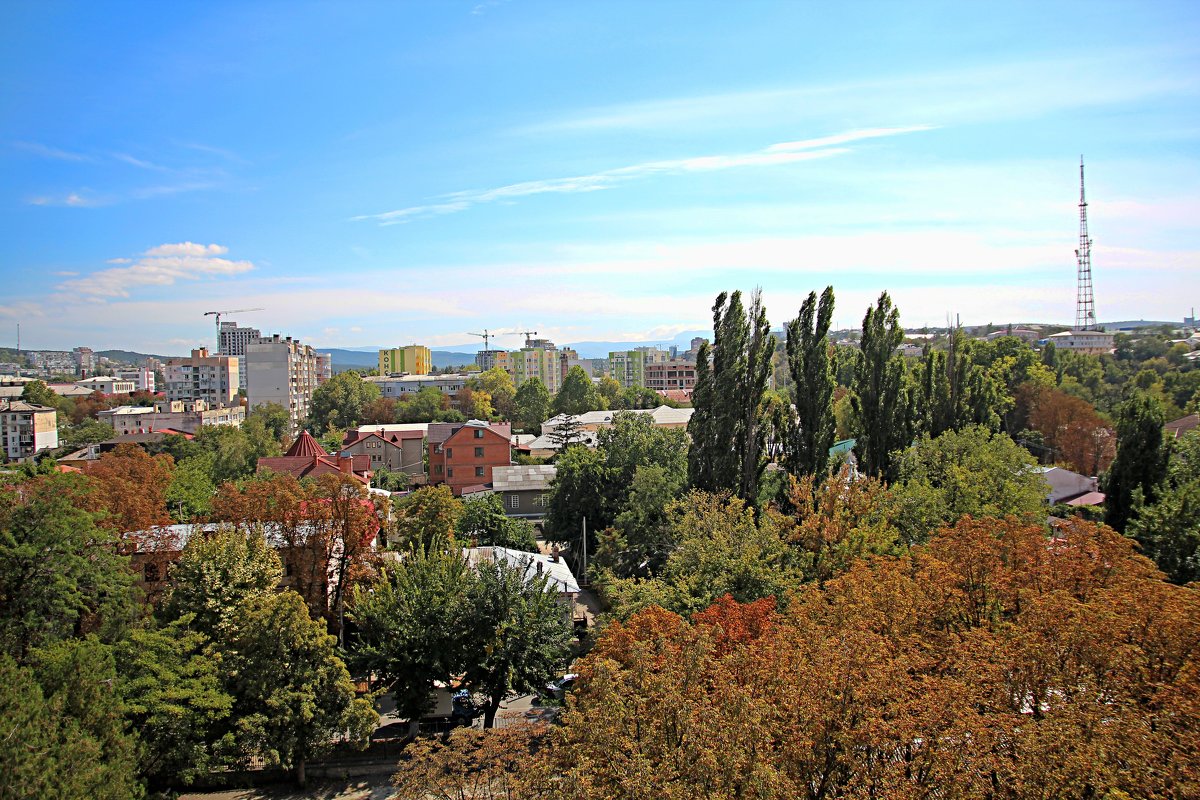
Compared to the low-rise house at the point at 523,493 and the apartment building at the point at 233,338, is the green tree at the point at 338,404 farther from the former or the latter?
the apartment building at the point at 233,338

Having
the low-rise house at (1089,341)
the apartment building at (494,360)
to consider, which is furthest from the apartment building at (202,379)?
the low-rise house at (1089,341)

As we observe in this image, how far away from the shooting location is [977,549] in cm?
1307

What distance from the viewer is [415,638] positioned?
16031 mm

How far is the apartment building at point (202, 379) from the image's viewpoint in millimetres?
98000

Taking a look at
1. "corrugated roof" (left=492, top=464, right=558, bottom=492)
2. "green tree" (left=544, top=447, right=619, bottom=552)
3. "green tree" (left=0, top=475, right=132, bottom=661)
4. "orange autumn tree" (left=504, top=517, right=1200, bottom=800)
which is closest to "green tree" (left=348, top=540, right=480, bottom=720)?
"orange autumn tree" (left=504, top=517, right=1200, bottom=800)

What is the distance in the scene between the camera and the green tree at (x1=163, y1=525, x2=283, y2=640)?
17203 millimetres

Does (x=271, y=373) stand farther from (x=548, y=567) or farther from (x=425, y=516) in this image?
(x=548, y=567)

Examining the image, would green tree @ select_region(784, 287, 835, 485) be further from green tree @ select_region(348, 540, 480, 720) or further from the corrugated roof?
the corrugated roof

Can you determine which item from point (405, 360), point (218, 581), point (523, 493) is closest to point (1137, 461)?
point (523, 493)

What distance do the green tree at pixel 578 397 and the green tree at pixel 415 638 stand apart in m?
58.2

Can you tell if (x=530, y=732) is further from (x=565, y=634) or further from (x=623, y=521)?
(x=623, y=521)

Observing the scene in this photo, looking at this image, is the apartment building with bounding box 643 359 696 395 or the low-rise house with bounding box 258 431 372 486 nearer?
the low-rise house with bounding box 258 431 372 486

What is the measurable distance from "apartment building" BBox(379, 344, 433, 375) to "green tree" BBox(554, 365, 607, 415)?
252 feet

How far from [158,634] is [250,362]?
7377 centimetres
